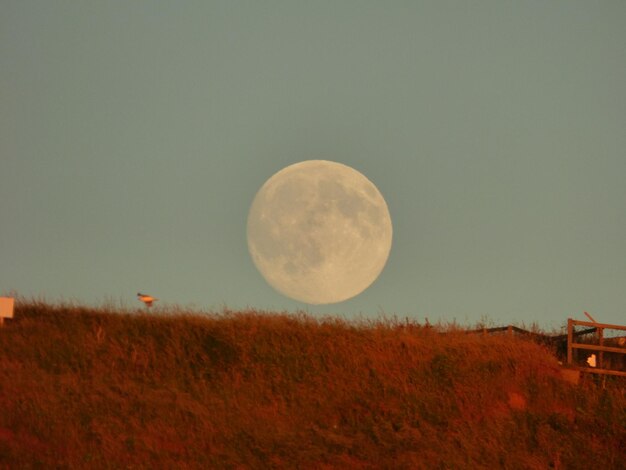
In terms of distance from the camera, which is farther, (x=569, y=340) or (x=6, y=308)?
(x=6, y=308)

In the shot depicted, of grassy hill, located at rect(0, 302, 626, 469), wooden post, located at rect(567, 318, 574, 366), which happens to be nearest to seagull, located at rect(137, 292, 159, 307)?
grassy hill, located at rect(0, 302, 626, 469)

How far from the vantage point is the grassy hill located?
20.0 meters

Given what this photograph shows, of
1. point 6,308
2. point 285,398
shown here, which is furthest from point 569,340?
point 6,308

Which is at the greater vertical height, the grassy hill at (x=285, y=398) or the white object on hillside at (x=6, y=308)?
the white object on hillside at (x=6, y=308)

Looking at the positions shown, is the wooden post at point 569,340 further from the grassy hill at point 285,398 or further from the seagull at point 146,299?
the seagull at point 146,299

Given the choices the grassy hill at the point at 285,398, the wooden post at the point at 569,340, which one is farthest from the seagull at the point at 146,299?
the wooden post at the point at 569,340

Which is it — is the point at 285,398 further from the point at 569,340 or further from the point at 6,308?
the point at 6,308

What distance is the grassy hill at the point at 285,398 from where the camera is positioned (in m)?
20.0

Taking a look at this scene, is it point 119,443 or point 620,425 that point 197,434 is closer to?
point 119,443

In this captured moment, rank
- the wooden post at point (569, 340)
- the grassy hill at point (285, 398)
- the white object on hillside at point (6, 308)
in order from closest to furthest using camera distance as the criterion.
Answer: the grassy hill at point (285, 398) → the wooden post at point (569, 340) → the white object on hillside at point (6, 308)

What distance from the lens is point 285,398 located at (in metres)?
23.2

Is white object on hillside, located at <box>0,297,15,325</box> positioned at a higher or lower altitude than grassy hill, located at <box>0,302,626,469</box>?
higher

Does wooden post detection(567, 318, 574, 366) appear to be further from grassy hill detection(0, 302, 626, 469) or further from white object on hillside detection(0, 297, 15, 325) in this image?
white object on hillside detection(0, 297, 15, 325)

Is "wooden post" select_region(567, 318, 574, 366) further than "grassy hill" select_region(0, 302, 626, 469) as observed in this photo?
Yes
